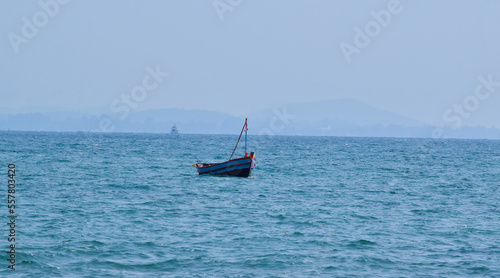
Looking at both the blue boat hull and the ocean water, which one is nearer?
the ocean water

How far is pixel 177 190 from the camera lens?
1588 inches

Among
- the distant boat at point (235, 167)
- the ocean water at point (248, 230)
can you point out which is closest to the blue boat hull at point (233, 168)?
the distant boat at point (235, 167)

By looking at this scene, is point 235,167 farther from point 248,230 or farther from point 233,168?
point 248,230

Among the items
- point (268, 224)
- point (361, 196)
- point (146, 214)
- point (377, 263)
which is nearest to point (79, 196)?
point (146, 214)

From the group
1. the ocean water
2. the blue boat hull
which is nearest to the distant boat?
the blue boat hull

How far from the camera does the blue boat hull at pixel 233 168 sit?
49.9 m

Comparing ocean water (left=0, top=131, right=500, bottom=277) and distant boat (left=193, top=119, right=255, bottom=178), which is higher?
distant boat (left=193, top=119, right=255, bottom=178)

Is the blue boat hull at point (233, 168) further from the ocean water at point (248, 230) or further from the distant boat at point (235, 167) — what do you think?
the ocean water at point (248, 230)

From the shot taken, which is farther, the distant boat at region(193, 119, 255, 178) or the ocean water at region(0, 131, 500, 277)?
the distant boat at region(193, 119, 255, 178)

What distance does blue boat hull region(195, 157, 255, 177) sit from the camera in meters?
49.9

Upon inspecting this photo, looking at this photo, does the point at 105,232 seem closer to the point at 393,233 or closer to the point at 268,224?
the point at 268,224

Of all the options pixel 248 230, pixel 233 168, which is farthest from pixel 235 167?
pixel 248 230

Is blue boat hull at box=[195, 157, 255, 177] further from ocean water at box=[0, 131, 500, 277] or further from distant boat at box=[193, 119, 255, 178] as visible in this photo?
ocean water at box=[0, 131, 500, 277]

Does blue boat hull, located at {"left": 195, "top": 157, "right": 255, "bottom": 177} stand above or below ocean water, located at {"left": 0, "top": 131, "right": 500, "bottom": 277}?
above
